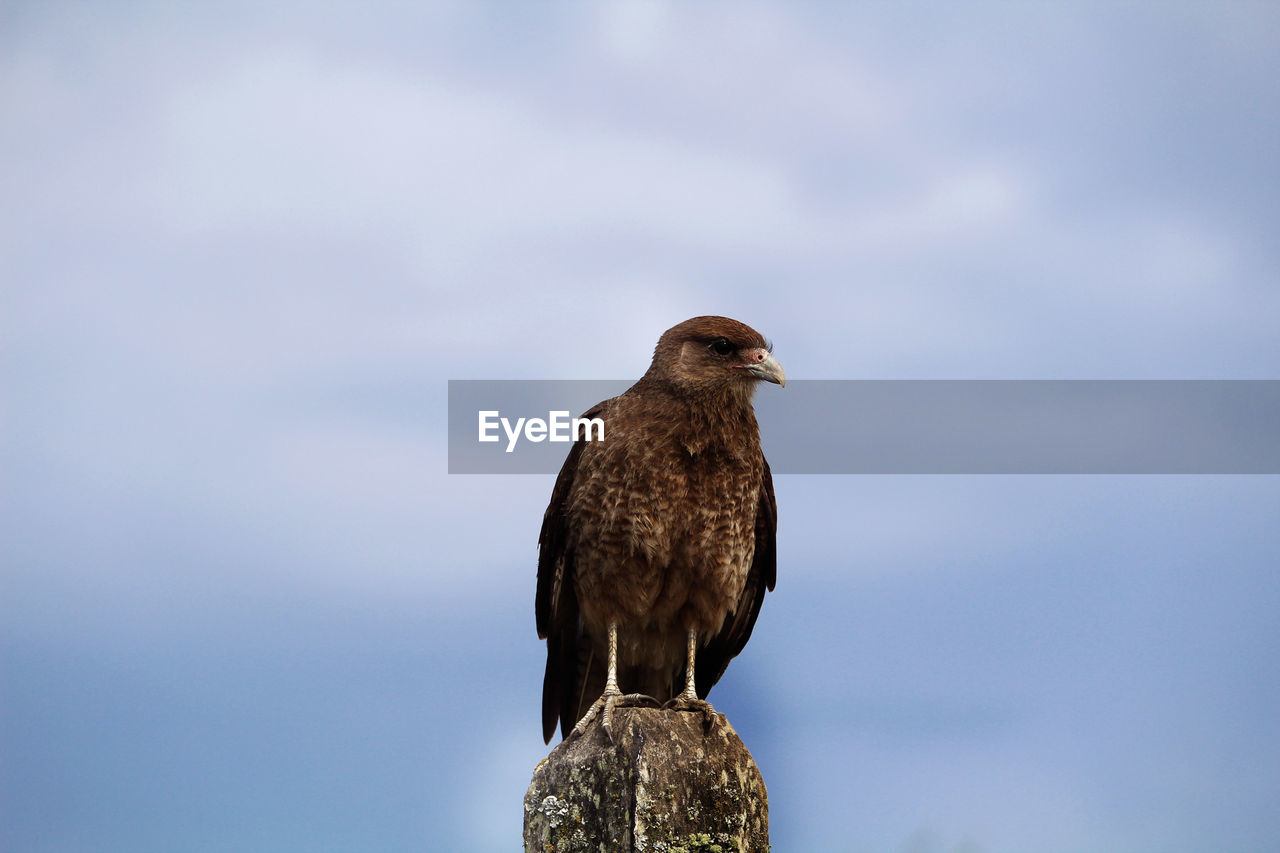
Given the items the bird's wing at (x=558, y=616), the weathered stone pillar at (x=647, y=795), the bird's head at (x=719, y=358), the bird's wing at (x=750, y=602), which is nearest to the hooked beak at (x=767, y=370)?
the bird's head at (x=719, y=358)

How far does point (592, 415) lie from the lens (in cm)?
662

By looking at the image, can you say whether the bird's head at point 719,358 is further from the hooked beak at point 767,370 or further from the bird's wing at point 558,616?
the bird's wing at point 558,616

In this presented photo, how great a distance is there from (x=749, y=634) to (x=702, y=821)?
2.71 m

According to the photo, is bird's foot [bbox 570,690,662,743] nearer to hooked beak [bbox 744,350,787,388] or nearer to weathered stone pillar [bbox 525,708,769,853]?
weathered stone pillar [bbox 525,708,769,853]

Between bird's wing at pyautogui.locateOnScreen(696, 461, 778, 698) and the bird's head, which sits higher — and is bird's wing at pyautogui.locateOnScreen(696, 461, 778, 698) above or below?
below

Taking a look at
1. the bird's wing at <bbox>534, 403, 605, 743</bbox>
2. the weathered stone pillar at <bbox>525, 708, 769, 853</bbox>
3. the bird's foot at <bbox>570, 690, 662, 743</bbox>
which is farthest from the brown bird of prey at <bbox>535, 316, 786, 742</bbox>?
the weathered stone pillar at <bbox>525, 708, 769, 853</bbox>

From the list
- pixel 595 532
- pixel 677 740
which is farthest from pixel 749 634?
pixel 677 740

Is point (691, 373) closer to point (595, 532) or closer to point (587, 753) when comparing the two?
point (595, 532)

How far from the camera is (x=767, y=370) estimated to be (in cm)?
632

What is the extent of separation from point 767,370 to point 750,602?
4.90ft

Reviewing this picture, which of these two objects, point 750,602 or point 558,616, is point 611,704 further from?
point 750,602

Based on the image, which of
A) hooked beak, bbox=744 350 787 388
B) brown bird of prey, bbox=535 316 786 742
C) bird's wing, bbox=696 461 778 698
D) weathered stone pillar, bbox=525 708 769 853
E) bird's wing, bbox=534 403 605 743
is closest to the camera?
weathered stone pillar, bbox=525 708 769 853

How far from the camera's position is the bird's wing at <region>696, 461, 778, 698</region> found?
6.73 metres

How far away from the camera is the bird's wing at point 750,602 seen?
265 inches
